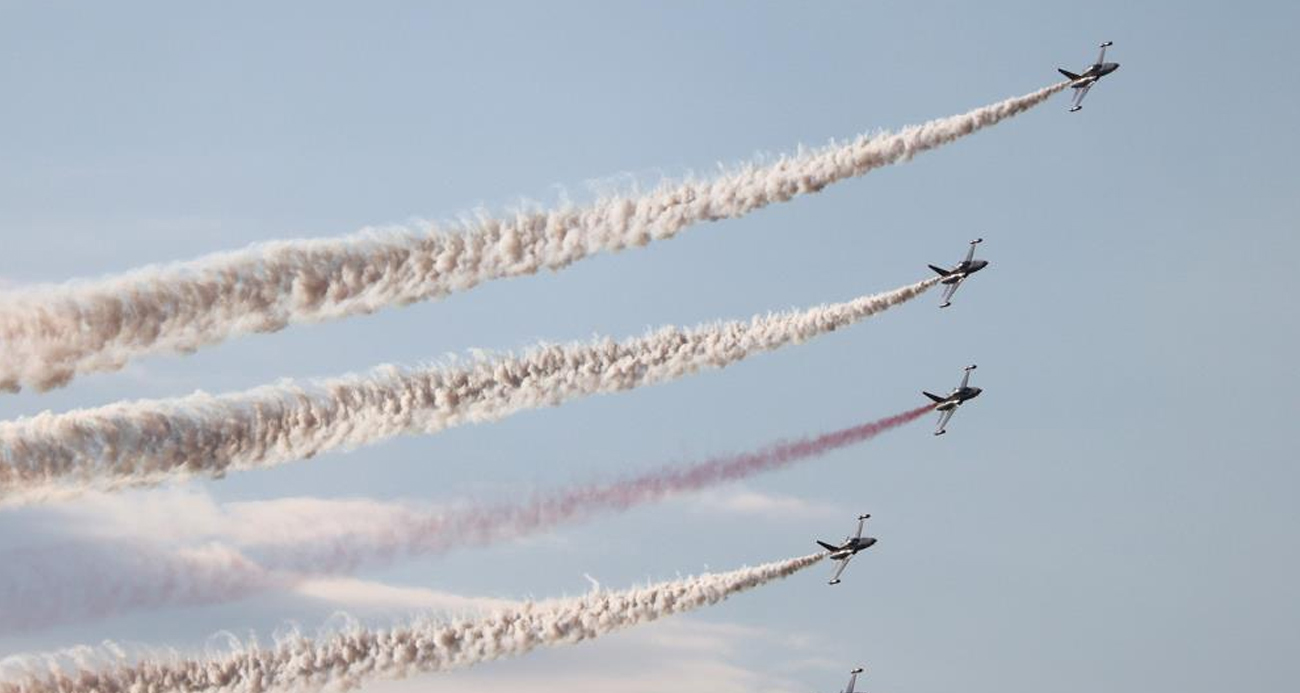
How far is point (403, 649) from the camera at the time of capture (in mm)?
92375

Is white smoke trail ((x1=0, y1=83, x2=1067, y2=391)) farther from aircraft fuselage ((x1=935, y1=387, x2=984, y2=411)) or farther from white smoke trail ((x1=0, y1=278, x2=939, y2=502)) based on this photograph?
aircraft fuselage ((x1=935, y1=387, x2=984, y2=411))

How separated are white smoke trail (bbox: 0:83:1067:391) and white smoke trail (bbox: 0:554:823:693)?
10.7 meters

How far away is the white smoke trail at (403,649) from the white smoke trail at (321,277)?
35.1ft

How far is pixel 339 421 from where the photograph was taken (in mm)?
89000

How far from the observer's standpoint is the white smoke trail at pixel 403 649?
8725 centimetres

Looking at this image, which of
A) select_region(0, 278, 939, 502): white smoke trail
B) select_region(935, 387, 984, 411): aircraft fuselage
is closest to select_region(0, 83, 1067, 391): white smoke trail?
select_region(0, 278, 939, 502): white smoke trail

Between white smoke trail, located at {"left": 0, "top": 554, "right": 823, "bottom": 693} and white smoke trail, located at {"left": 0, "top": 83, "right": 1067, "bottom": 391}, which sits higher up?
white smoke trail, located at {"left": 0, "top": 83, "right": 1067, "bottom": 391}

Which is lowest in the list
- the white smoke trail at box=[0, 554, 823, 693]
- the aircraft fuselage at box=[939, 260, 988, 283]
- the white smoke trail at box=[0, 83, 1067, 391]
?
the white smoke trail at box=[0, 554, 823, 693]

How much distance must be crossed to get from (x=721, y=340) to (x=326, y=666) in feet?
62.7

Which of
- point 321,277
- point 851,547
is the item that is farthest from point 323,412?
point 851,547

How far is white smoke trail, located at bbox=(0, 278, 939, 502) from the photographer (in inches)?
3290

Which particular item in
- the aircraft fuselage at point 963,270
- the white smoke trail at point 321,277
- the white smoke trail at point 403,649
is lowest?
the white smoke trail at point 403,649

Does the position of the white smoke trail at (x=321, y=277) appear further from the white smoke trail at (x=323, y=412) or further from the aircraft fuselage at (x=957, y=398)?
the aircraft fuselage at (x=957, y=398)

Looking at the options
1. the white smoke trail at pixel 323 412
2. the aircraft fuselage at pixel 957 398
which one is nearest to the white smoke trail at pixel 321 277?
the white smoke trail at pixel 323 412
